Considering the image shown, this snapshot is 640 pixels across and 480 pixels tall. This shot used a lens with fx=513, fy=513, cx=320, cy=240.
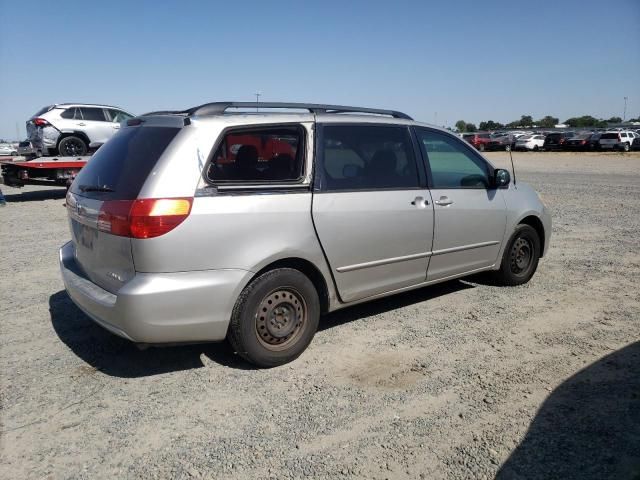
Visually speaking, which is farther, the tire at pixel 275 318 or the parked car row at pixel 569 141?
the parked car row at pixel 569 141

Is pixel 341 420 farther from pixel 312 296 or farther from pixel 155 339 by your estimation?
pixel 155 339

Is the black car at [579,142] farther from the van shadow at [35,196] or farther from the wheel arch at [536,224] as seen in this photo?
the wheel arch at [536,224]

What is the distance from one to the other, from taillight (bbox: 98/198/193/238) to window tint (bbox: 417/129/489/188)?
2323 mm

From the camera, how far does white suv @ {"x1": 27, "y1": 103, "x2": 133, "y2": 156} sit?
13559 millimetres

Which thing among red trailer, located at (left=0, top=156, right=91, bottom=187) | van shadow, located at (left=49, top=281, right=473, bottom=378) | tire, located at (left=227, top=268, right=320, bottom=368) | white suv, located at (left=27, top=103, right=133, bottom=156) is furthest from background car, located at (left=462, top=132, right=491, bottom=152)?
tire, located at (left=227, top=268, right=320, bottom=368)

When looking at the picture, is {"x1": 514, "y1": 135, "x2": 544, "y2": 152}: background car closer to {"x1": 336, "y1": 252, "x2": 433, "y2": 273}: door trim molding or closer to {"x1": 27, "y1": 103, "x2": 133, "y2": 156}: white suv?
{"x1": 27, "y1": 103, "x2": 133, "y2": 156}: white suv

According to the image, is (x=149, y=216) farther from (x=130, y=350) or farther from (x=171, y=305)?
(x=130, y=350)

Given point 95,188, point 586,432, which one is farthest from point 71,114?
point 586,432

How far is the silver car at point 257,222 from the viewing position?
3.10 metres

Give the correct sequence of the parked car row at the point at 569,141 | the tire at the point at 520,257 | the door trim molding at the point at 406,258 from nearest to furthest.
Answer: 1. the door trim molding at the point at 406,258
2. the tire at the point at 520,257
3. the parked car row at the point at 569,141

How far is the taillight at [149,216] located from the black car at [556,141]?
4673 cm

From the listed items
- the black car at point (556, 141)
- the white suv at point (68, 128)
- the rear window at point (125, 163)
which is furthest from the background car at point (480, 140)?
the rear window at point (125, 163)

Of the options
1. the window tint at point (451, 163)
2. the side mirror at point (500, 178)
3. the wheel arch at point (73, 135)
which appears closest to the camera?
the window tint at point (451, 163)

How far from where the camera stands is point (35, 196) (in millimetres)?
14289
